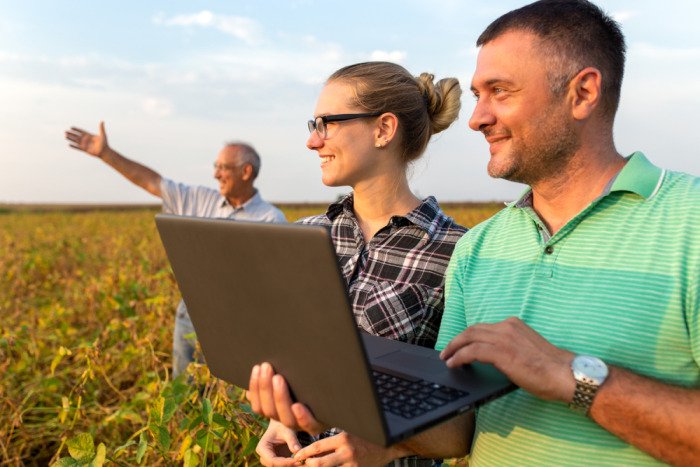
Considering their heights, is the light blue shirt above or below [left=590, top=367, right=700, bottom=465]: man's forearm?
above

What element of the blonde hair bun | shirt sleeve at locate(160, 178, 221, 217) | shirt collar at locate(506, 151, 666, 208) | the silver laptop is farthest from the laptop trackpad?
shirt sleeve at locate(160, 178, 221, 217)

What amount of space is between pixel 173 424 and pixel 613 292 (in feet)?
6.27

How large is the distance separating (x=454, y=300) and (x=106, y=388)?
312 cm

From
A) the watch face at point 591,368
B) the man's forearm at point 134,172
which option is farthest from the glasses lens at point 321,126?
the man's forearm at point 134,172

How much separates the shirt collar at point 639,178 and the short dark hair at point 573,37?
0.58 feet

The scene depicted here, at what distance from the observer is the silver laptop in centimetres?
106

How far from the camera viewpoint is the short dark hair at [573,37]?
158cm

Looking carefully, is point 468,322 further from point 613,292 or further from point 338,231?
point 338,231

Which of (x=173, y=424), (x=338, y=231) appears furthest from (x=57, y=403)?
(x=338, y=231)

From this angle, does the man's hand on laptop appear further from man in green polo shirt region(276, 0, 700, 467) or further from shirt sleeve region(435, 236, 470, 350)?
shirt sleeve region(435, 236, 470, 350)

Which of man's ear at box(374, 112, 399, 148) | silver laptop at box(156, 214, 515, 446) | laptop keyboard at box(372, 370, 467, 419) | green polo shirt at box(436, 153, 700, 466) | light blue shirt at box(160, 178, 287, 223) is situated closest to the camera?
silver laptop at box(156, 214, 515, 446)

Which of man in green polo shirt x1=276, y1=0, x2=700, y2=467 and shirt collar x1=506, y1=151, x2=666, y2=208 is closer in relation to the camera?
man in green polo shirt x1=276, y1=0, x2=700, y2=467

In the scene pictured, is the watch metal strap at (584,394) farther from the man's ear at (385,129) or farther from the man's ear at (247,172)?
the man's ear at (247,172)

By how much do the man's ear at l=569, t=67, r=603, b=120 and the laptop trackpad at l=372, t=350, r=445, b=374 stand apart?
0.68 m
